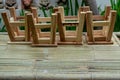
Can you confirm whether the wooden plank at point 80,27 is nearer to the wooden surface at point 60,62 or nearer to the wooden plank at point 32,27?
the wooden surface at point 60,62

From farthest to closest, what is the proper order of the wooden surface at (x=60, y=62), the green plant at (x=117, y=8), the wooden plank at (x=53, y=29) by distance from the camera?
the green plant at (x=117, y=8) < the wooden plank at (x=53, y=29) < the wooden surface at (x=60, y=62)

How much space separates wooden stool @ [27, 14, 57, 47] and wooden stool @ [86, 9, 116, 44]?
0.41 ft

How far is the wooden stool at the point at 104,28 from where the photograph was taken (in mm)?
1175

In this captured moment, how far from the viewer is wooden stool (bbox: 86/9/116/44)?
1175 mm

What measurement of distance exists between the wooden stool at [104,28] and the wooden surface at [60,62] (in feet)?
0.11

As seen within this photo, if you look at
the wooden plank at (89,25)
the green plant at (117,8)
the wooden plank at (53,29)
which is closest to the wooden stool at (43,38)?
the wooden plank at (53,29)

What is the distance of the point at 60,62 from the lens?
102 cm

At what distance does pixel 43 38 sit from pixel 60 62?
22cm

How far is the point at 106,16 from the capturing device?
4.17 ft

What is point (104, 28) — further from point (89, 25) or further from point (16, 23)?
point (16, 23)

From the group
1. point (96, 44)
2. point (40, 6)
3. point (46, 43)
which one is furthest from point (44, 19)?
point (40, 6)

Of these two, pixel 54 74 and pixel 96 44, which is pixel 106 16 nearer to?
pixel 96 44

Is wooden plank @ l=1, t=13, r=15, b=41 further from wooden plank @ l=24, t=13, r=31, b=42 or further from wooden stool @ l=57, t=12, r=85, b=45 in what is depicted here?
wooden stool @ l=57, t=12, r=85, b=45

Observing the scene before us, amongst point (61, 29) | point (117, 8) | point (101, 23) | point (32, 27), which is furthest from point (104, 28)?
point (117, 8)
